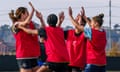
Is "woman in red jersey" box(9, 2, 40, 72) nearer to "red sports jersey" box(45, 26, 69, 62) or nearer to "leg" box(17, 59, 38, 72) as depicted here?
"leg" box(17, 59, 38, 72)

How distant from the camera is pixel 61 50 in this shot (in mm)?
10656

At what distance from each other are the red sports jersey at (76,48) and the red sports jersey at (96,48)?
0.72 m

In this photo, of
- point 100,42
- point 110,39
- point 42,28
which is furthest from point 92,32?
point 110,39

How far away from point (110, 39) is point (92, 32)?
12.5 m

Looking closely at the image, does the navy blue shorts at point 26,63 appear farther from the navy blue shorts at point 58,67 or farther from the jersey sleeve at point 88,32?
the jersey sleeve at point 88,32

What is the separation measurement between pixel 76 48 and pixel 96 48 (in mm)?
921

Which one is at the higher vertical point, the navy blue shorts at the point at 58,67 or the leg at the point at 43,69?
the navy blue shorts at the point at 58,67

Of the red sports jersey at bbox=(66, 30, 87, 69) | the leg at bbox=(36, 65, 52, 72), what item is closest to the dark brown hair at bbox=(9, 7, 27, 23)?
the leg at bbox=(36, 65, 52, 72)

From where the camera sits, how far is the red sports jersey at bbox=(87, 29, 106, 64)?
1095 centimetres

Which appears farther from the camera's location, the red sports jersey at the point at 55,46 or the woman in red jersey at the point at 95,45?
the woman in red jersey at the point at 95,45

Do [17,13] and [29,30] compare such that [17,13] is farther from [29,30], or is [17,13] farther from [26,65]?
[26,65]

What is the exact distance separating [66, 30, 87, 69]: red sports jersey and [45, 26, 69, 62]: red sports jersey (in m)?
1.18

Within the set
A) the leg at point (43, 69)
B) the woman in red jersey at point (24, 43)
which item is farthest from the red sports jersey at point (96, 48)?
the woman in red jersey at point (24, 43)

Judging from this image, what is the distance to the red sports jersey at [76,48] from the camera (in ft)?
38.8
